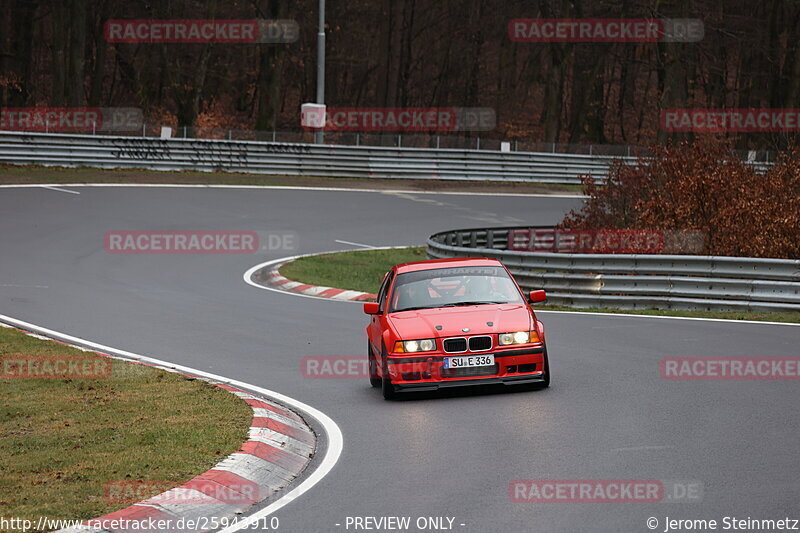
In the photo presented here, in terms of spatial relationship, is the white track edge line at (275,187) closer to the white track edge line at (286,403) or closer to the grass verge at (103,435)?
the white track edge line at (286,403)

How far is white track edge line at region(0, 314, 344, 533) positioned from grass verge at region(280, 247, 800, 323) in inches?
282

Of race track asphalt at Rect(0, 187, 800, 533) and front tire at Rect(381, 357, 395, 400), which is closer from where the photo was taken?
race track asphalt at Rect(0, 187, 800, 533)

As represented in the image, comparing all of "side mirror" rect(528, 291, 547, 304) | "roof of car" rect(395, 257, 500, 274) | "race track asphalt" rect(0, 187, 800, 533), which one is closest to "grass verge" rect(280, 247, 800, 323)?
"race track asphalt" rect(0, 187, 800, 533)

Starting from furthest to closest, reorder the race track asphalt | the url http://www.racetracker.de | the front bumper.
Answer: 1. the front bumper
2. the race track asphalt
3. the url http://www.racetracker.de

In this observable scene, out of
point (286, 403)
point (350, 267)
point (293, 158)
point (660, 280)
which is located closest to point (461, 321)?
point (286, 403)

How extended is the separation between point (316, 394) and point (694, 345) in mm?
5310

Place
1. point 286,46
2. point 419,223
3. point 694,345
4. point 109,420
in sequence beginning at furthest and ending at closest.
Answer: point 286,46 < point 419,223 < point 694,345 < point 109,420

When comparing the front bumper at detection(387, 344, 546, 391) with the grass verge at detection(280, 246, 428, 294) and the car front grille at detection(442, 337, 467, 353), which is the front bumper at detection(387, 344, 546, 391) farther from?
the grass verge at detection(280, 246, 428, 294)

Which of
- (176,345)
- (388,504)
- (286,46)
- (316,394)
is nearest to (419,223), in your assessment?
(176,345)

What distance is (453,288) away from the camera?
42.5 feet

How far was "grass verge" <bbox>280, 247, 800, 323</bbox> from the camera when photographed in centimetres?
1853

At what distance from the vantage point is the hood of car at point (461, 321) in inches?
463

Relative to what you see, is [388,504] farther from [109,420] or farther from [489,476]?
[109,420]

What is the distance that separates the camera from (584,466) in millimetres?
8641
